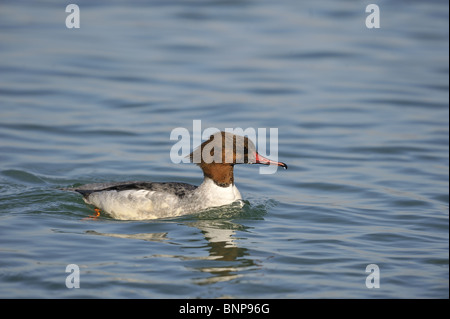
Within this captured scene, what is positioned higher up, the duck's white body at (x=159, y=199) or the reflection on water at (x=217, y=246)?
the duck's white body at (x=159, y=199)

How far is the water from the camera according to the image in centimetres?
852

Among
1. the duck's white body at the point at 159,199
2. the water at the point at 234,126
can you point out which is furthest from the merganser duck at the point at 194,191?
the water at the point at 234,126

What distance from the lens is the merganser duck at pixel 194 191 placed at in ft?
33.4

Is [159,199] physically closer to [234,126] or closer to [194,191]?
[194,191]

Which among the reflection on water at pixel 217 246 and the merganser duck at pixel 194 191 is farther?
the merganser duck at pixel 194 191

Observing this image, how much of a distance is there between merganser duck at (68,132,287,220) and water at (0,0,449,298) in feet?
0.69

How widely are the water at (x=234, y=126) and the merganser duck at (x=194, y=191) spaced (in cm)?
21

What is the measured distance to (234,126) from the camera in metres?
15.3

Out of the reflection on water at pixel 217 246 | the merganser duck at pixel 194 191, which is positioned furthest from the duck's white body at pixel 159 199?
the reflection on water at pixel 217 246

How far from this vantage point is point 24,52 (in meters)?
19.4

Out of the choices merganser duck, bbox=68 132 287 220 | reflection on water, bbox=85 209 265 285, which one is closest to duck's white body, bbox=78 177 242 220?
merganser duck, bbox=68 132 287 220

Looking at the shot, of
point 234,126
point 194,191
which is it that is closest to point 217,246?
point 194,191

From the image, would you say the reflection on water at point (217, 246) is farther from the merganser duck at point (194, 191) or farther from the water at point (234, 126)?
the merganser duck at point (194, 191)

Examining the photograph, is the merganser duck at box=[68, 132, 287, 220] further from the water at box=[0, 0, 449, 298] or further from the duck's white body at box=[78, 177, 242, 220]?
the water at box=[0, 0, 449, 298]
